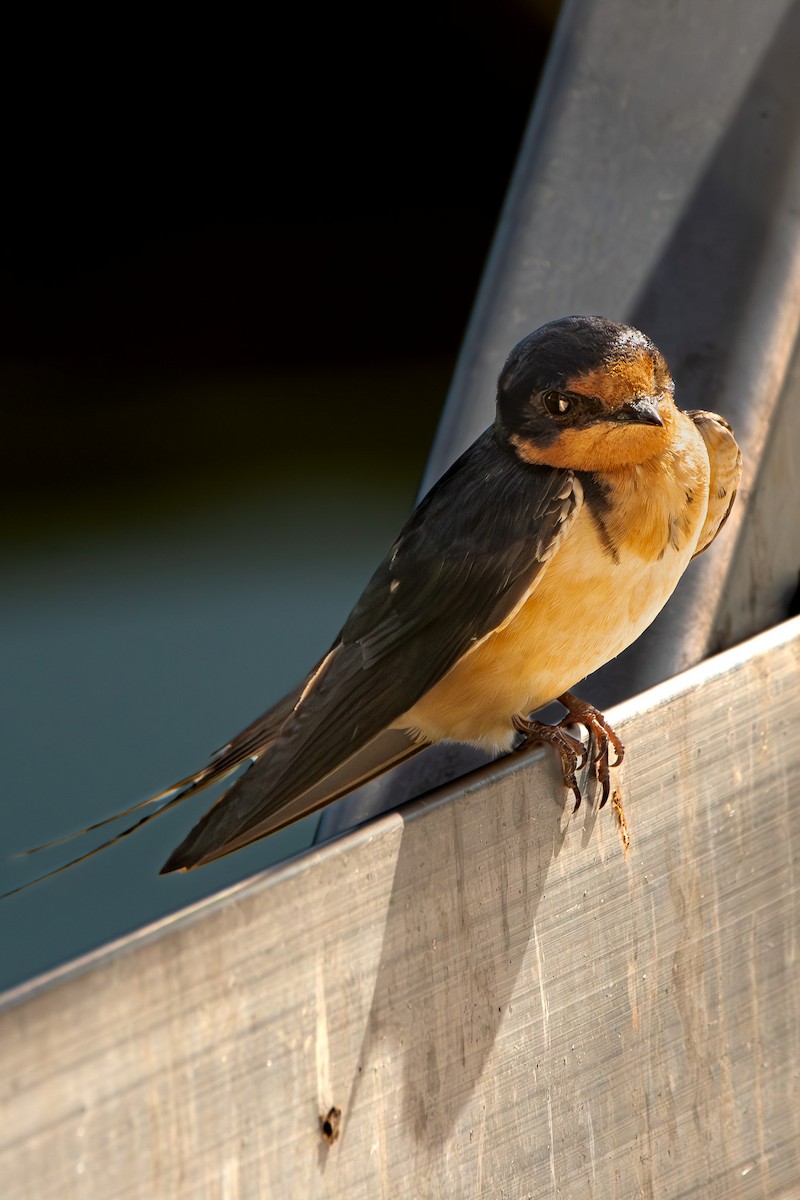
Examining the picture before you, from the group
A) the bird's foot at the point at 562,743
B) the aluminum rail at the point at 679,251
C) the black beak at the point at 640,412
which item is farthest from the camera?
the aluminum rail at the point at 679,251

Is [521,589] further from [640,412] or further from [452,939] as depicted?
[452,939]

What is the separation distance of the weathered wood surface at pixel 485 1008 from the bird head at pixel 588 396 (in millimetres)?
349

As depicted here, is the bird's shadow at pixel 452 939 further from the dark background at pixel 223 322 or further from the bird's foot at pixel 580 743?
the dark background at pixel 223 322

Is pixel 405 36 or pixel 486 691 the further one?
pixel 405 36

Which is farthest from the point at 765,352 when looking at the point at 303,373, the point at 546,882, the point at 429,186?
the point at 429,186

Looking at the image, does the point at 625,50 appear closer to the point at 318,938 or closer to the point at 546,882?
the point at 546,882

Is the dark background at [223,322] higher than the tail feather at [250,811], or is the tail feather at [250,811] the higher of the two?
the tail feather at [250,811]

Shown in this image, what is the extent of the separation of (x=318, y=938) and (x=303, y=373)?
6544mm

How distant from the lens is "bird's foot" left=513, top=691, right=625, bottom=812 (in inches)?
81.8

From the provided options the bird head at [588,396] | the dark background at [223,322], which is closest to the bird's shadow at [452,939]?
the bird head at [588,396]

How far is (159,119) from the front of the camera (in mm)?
8586

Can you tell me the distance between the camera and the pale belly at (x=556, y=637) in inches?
87.9

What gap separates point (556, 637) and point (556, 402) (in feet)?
1.10

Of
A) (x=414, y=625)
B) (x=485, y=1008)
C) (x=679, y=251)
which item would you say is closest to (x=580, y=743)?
(x=414, y=625)
